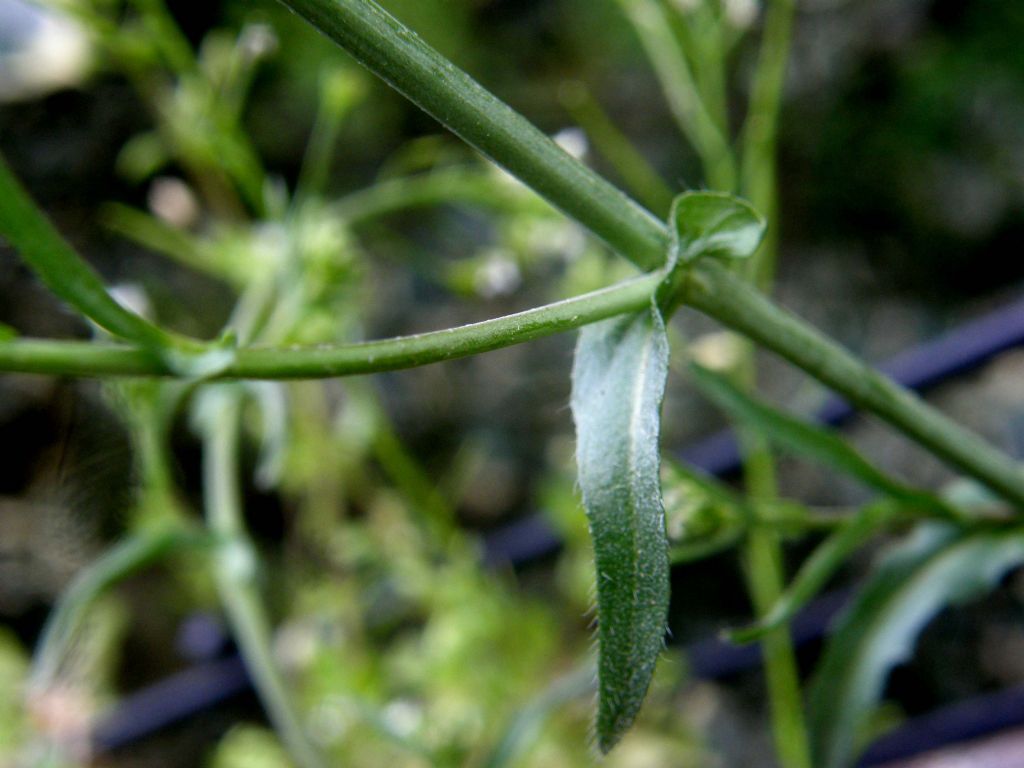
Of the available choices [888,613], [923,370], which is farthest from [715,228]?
[923,370]

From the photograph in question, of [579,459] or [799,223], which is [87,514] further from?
[799,223]

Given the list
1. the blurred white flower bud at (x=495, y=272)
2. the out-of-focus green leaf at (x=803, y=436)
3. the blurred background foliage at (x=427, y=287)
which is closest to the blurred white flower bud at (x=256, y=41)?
the blurred background foliage at (x=427, y=287)

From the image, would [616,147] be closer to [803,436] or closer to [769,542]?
[769,542]

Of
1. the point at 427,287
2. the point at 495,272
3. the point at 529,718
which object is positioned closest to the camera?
the point at 529,718

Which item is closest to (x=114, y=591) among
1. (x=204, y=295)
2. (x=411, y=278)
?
(x=204, y=295)

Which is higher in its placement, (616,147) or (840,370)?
(616,147)

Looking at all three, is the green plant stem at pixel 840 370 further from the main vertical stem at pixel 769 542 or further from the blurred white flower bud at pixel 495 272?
the blurred white flower bud at pixel 495 272

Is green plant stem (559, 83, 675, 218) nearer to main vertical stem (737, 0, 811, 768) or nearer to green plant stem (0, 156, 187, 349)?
main vertical stem (737, 0, 811, 768)

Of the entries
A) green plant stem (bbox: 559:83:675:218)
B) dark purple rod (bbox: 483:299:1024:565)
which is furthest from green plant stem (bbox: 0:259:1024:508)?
green plant stem (bbox: 559:83:675:218)
